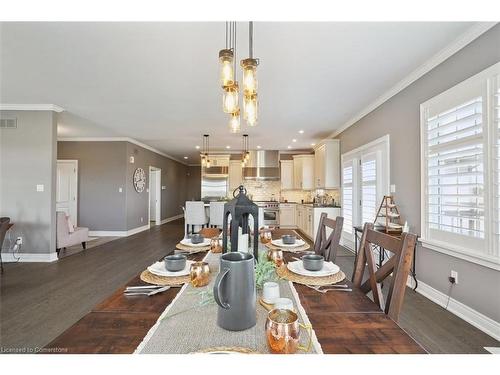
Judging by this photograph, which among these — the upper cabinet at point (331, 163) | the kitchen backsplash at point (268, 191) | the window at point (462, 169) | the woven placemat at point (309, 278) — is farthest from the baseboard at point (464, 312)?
the kitchen backsplash at point (268, 191)

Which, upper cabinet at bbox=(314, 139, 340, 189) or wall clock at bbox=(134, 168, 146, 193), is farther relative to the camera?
wall clock at bbox=(134, 168, 146, 193)

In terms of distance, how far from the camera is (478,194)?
214 cm

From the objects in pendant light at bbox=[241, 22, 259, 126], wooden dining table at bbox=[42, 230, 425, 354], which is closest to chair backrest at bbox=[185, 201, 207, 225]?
pendant light at bbox=[241, 22, 259, 126]

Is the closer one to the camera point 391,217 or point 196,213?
point 391,217

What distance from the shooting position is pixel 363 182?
4.44 meters

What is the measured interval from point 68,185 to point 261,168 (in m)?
5.43

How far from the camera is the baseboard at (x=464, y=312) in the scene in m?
2.03

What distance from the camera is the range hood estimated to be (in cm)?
829

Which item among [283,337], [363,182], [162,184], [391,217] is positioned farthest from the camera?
[162,184]

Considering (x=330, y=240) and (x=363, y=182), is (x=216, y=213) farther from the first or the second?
(x=330, y=240)

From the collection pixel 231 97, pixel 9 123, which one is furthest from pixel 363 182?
pixel 9 123

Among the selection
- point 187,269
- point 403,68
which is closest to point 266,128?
point 403,68

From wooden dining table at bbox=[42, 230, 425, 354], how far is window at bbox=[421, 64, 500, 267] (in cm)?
182

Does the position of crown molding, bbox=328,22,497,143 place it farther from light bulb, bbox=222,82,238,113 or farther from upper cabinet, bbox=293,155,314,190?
upper cabinet, bbox=293,155,314,190
